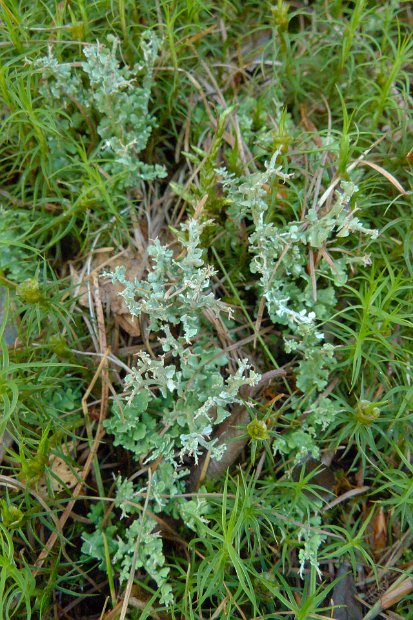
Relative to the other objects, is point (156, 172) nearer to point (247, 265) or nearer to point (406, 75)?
point (247, 265)

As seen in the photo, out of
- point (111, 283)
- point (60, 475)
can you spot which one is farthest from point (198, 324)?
point (60, 475)

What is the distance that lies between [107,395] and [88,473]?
326 mm

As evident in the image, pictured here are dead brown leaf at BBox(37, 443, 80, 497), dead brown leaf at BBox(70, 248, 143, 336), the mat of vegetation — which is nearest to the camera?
the mat of vegetation

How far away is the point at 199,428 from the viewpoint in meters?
2.26

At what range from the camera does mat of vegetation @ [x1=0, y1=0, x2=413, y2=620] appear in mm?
2154

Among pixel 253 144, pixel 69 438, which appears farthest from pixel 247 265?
pixel 69 438

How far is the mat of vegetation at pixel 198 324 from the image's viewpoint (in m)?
2.15

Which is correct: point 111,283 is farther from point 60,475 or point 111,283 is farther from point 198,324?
point 60,475

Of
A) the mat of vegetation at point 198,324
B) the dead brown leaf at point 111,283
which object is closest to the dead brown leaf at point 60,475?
the mat of vegetation at point 198,324

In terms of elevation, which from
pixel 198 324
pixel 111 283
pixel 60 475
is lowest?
pixel 60 475

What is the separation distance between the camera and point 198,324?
8.02ft

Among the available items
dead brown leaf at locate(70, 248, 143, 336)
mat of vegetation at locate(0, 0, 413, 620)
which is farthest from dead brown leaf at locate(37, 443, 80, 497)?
dead brown leaf at locate(70, 248, 143, 336)

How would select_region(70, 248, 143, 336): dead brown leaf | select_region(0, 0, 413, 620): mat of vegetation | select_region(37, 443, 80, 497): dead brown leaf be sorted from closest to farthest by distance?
select_region(0, 0, 413, 620): mat of vegetation → select_region(37, 443, 80, 497): dead brown leaf → select_region(70, 248, 143, 336): dead brown leaf

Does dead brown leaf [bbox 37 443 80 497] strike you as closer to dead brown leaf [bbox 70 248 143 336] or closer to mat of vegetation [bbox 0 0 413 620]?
mat of vegetation [bbox 0 0 413 620]
